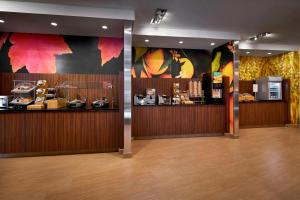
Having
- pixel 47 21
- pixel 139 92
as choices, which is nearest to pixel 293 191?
pixel 139 92

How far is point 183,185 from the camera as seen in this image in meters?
3.11

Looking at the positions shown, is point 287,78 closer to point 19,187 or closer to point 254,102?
point 254,102

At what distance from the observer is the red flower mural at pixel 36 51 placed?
18.8ft

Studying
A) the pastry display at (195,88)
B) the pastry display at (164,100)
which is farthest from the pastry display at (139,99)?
the pastry display at (195,88)

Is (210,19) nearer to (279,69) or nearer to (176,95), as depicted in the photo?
(176,95)

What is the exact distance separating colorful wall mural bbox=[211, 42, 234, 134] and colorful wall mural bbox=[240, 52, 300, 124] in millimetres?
2547

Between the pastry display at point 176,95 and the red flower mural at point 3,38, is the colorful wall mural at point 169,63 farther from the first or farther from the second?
the red flower mural at point 3,38

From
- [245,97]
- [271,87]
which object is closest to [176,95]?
[245,97]

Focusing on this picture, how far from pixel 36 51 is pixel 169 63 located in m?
4.61

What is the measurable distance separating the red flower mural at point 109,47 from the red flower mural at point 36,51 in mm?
989

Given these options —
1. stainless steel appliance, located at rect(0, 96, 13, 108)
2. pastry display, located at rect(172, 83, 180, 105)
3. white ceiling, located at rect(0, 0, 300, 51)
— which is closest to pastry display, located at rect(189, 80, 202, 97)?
pastry display, located at rect(172, 83, 180, 105)

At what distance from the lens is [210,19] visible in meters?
5.31

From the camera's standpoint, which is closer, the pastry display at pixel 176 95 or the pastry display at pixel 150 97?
the pastry display at pixel 150 97

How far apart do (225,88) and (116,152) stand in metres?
4.40
